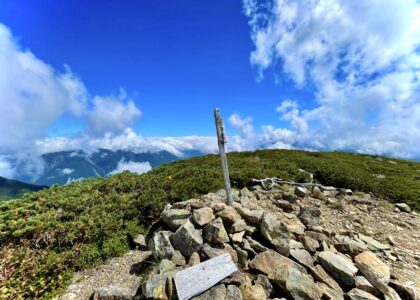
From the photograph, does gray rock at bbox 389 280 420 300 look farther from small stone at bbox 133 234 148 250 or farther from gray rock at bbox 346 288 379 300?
small stone at bbox 133 234 148 250

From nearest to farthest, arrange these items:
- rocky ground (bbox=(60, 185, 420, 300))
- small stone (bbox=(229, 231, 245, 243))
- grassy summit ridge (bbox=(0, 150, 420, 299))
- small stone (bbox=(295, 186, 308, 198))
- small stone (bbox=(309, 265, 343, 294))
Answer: rocky ground (bbox=(60, 185, 420, 300)) < small stone (bbox=(309, 265, 343, 294)) < small stone (bbox=(229, 231, 245, 243)) < grassy summit ridge (bbox=(0, 150, 420, 299)) < small stone (bbox=(295, 186, 308, 198))

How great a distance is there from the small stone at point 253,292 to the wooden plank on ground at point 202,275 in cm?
56

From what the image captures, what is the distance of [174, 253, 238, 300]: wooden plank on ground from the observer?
6262mm

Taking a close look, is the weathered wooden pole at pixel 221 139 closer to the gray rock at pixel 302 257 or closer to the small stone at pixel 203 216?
the small stone at pixel 203 216

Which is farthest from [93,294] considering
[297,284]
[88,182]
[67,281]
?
[88,182]

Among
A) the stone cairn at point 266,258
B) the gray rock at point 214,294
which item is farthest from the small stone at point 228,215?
the gray rock at point 214,294

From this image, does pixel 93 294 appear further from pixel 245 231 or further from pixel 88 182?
pixel 88 182

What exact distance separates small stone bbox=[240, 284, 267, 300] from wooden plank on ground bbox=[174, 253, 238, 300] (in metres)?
0.56

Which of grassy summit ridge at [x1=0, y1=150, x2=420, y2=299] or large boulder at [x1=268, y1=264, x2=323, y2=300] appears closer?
large boulder at [x1=268, y1=264, x2=323, y2=300]

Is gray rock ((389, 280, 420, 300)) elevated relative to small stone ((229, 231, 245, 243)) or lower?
lower

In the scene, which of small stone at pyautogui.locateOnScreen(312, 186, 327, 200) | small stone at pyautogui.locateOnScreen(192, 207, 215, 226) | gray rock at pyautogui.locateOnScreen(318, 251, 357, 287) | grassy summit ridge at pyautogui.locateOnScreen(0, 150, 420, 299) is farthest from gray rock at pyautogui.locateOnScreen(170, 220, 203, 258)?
small stone at pyautogui.locateOnScreen(312, 186, 327, 200)

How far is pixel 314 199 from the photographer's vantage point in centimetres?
1395

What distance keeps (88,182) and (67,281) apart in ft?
29.7

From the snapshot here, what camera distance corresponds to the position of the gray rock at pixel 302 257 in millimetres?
7722
